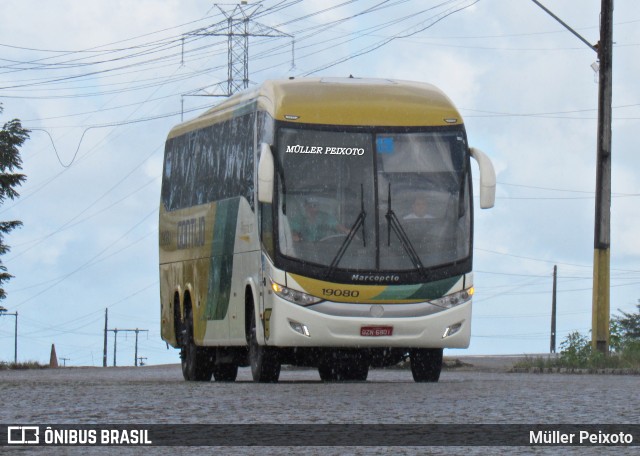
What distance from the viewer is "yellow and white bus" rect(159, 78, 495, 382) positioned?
19766 mm

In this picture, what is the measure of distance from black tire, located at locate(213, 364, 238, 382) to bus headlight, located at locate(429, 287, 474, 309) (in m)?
6.31

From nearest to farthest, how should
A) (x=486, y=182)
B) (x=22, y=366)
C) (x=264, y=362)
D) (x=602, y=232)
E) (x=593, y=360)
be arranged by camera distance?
(x=486, y=182)
(x=264, y=362)
(x=593, y=360)
(x=602, y=232)
(x=22, y=366)

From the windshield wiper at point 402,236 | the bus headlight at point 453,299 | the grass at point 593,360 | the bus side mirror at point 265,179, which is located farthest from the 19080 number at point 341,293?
the grass at point 593,360

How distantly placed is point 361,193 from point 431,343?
6.97 ft

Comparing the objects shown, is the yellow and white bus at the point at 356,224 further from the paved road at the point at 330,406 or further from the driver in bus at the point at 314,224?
the paved road at the point at 330,406

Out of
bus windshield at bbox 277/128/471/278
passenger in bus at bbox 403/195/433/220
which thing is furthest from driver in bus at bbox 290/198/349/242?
passenger in bus at bbox 403/195/433/220

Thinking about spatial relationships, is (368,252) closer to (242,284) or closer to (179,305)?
(242,284)

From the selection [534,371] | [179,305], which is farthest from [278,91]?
[534,371]

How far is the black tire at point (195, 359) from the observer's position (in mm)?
25203

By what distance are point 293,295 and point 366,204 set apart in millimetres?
1529

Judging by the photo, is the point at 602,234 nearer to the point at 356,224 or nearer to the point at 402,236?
the point at 402,236

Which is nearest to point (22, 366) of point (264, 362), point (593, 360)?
point (593, 360)

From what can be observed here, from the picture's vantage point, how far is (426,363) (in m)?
21.2

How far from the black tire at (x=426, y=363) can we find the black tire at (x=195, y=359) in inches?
197
